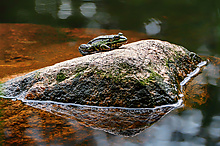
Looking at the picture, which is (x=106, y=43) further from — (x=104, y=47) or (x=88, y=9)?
(x=88, y=9)

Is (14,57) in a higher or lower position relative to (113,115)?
lower

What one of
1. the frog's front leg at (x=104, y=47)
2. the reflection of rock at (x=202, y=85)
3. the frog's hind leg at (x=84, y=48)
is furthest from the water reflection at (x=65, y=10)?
the reflection of rock at (x=202, y=85)

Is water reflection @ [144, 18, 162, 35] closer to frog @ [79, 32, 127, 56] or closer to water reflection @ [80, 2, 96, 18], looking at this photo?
water reflection @ [80, 2, 96, 18]

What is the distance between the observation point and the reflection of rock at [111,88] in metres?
3.32

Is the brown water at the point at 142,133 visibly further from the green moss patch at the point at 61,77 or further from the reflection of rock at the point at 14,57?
the reflection of rock at the point at 14,57

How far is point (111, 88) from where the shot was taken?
11.6ft

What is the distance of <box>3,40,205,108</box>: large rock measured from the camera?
3504 millimetres

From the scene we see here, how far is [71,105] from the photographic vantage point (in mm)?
3645

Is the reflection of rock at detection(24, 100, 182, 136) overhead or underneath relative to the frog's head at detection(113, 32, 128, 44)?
underneath

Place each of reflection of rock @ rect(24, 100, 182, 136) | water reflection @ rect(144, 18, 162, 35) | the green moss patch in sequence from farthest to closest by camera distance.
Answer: water reflection @ rect(144, 18, 162, 35) → the green moss patch → reflection of rock @ rect(24, 100, 182, 136)

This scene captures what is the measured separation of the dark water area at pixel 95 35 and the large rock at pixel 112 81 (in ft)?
1.10

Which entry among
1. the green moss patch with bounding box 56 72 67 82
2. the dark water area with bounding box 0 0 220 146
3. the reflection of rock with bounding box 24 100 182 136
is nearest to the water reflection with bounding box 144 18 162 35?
the dark water area with bounding box 0 0 220 146

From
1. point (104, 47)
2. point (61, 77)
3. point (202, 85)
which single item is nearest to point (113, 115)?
point (61, 77)

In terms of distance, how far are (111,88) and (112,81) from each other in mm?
106
